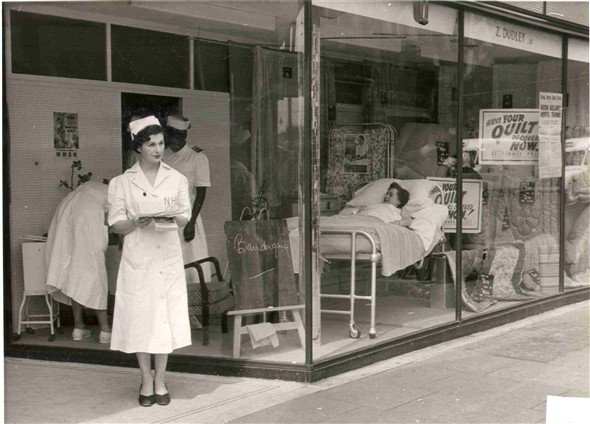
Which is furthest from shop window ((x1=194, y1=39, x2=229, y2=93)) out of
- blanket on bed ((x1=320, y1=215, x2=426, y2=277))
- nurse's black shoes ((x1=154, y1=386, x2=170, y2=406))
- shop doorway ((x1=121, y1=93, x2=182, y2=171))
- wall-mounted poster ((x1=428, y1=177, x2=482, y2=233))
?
nurse's black shoes ((x1=154, y1=386, x2=170, y2=406))

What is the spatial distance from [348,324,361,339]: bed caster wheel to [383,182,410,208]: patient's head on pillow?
1.25 m

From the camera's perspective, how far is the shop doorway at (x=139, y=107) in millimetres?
7754

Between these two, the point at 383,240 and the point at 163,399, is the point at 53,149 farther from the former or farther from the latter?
the point at 383,240

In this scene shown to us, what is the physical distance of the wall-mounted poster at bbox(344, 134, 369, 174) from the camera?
7.41 m

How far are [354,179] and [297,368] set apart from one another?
1.97 meters

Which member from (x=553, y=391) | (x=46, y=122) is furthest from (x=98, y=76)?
(x=553, y=391)

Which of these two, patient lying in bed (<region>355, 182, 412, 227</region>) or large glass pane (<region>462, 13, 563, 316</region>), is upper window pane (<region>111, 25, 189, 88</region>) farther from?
large glass pane (<region>462, 13, 563, 316</region>)

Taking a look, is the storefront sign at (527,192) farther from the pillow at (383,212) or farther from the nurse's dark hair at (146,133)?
the nurse's dark hair at (146,133)

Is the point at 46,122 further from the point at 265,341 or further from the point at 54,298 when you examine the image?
the point at 265,341

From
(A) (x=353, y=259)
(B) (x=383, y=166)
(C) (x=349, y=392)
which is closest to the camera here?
(C) (x=349, y=392)

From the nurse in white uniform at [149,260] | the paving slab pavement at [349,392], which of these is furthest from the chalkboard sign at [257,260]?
the nurse in white uniform at [149,260]

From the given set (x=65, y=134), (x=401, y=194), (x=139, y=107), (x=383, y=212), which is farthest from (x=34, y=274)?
(x=401, y=194)

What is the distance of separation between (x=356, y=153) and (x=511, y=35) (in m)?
2.06

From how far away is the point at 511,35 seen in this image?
27.3ft
